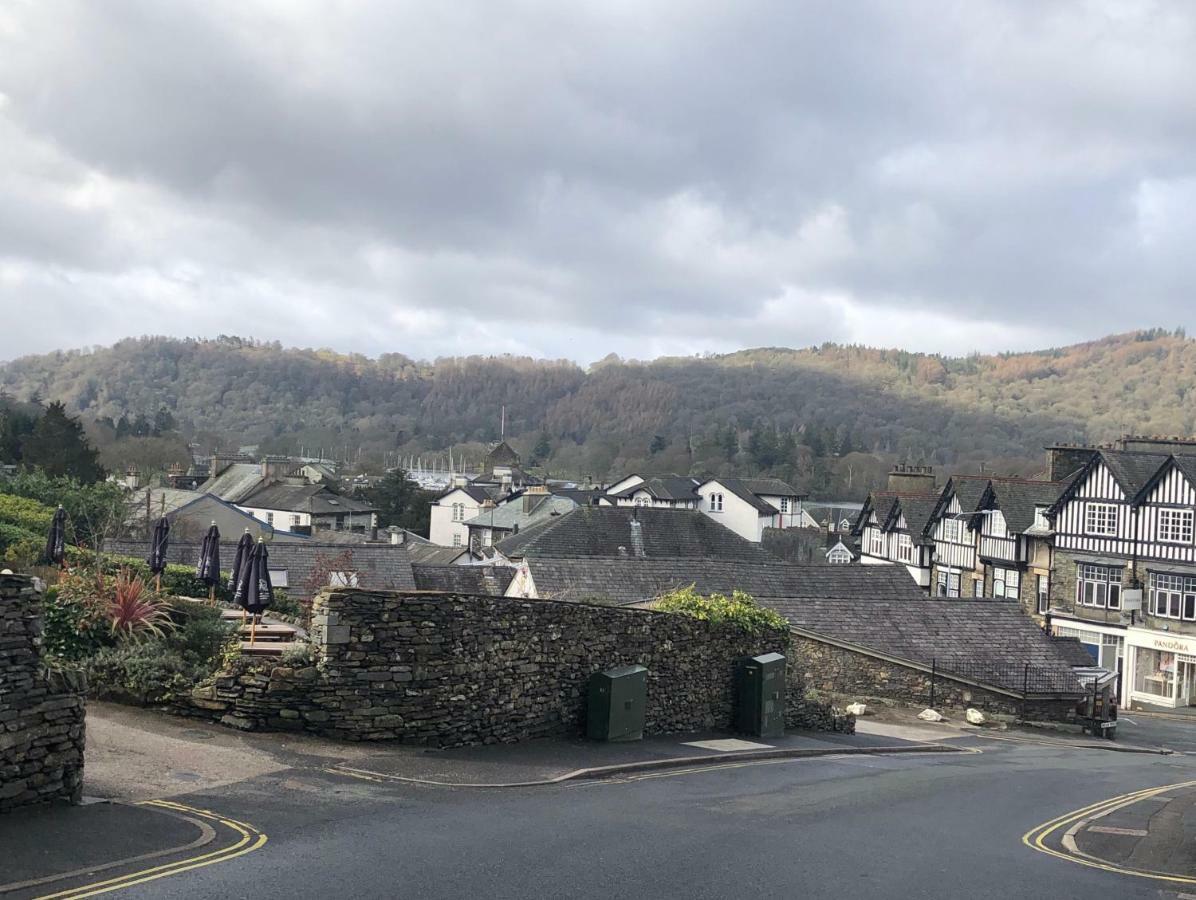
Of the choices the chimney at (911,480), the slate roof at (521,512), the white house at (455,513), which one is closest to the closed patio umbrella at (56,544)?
the slate roof at (521,512)

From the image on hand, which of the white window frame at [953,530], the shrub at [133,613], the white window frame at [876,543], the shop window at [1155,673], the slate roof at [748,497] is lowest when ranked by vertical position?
the shop window at [1155,673]

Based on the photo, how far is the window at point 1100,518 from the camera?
47.0 m

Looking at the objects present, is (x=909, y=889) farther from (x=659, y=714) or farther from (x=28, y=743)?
(x=659, y=714)

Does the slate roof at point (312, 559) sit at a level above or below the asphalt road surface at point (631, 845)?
above

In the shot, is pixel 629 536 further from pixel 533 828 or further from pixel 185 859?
pixel 185 859

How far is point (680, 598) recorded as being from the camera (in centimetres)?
2330

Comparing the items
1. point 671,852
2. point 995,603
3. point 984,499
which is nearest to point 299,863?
point 671,852

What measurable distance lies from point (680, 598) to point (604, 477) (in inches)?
5200

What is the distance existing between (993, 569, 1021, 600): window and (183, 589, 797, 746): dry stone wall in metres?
37.0

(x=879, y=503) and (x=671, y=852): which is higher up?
(x=879, y=503)

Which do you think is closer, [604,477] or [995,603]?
[995,603]

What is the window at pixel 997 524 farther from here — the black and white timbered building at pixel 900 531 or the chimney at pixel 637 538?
the chimney at pixel 637 538

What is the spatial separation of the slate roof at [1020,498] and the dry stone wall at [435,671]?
3657cm

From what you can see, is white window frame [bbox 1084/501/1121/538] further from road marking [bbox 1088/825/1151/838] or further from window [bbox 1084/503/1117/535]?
road marking [bbox 1088/825/1151/838]
